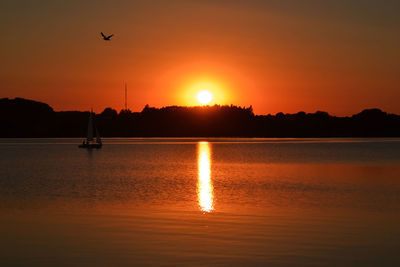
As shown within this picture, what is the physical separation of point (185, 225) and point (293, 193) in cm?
1708

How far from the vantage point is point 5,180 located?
52.2 meters

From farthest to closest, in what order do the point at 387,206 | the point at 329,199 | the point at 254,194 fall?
the point at 254,194, the point at 329,199, the point at 387,206

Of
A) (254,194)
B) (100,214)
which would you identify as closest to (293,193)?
(254,194)

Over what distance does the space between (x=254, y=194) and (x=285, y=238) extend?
58.0 feet

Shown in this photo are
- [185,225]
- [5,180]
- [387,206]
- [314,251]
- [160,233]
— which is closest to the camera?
[314,251]

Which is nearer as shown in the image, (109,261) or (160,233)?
(109,261)

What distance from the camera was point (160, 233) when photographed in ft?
74.6

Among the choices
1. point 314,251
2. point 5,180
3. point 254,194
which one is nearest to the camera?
point 314,251

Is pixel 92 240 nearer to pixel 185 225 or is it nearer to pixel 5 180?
pixel 185 225

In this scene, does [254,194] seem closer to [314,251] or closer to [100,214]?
[100,214]

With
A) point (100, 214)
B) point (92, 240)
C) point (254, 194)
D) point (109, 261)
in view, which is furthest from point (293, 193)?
point (109, 261)

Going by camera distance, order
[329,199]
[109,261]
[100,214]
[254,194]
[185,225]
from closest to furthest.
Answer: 1. [109,261]
2. [185,225]
3. [100,214]
4. [329,199]
5. [254,194]

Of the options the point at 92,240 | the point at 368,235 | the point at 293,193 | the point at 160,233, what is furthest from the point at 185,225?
the point at 293,193

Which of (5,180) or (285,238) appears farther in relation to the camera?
(5,180)
